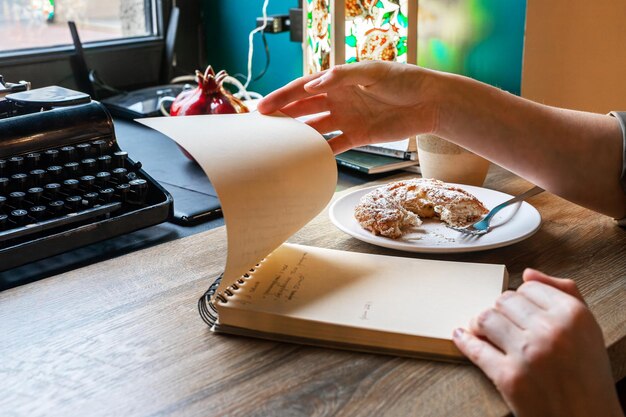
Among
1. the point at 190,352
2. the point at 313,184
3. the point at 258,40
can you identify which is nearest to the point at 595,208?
the point at 313,184

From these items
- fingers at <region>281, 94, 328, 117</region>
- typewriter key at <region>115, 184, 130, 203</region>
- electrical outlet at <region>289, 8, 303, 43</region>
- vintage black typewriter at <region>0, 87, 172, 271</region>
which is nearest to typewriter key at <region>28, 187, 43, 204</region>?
vintage black typewriter at <region>0, 87, 172, 271</region>

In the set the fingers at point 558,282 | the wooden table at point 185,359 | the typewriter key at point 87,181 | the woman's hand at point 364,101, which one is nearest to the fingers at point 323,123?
the woman's hand at point 364,101

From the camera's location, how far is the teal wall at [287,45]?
1.59 m

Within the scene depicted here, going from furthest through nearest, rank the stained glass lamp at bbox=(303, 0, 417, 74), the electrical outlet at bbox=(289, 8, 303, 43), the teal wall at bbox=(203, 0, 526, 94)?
1. the electrical outlet at bbox=(289, 8, 303, 43)
2. the teal wall at bbox=(203, 0, 526, 94)
3. the stained glass lamp at bbox=(303, 0, 417, 74)

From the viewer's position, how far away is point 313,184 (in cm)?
91

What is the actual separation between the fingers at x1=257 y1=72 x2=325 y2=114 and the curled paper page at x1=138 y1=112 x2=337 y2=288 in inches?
2.3

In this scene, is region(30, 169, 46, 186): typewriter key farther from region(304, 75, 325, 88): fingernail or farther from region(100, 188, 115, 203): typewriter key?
region(304, 75, 325, 88): fingernail

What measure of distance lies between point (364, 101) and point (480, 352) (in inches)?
21.3

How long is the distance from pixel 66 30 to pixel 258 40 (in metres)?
0.55

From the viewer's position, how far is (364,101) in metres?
1.14

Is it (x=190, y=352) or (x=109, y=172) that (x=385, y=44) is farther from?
(x=190, y=352)

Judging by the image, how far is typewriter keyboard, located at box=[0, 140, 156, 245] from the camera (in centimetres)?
100

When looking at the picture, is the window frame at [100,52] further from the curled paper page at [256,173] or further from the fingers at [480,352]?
the fingers at [480,352]

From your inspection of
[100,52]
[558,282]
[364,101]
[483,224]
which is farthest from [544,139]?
[100,52]
